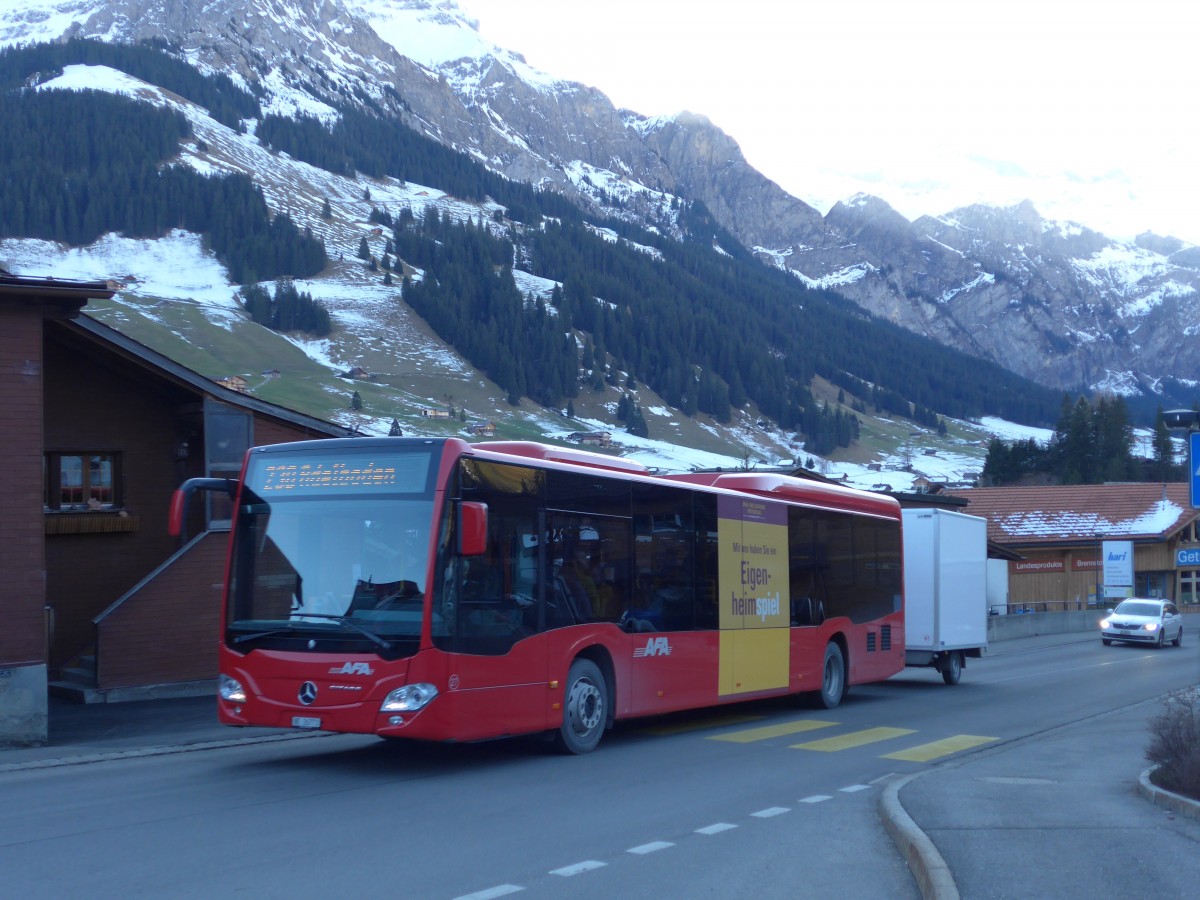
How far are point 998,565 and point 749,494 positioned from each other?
1458 inches

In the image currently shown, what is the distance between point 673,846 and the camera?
26.4 feet

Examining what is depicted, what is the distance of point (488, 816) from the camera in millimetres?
8891

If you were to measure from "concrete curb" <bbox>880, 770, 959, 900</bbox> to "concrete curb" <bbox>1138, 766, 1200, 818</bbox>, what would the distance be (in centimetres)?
184

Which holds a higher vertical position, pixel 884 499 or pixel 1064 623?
pixel 884 499

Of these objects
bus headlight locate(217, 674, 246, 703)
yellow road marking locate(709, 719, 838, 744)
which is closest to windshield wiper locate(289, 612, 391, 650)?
bus headlight locate(217, 674, 246, 703)

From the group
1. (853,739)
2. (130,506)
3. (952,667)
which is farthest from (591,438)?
(853,739)

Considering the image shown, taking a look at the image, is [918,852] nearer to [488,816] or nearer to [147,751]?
[488,816]

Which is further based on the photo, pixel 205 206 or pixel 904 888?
pixel 205 206

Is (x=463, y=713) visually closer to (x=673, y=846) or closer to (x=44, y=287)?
(x=673, y=846)

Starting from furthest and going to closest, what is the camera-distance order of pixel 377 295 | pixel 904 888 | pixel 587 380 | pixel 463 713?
pixel 377 295
pixel 587 380
pixel 463 713
pixel 904 888

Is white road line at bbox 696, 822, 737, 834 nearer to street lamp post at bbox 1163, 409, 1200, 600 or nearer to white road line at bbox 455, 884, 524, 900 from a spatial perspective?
white road line at bbox 455, 884, 524, 900

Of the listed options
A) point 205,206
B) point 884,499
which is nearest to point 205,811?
point 884,499

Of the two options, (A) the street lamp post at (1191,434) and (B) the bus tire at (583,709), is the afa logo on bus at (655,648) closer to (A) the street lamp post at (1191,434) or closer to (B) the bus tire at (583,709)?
(B) the bus tire at (583,709)

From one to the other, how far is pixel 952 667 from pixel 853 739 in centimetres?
838
